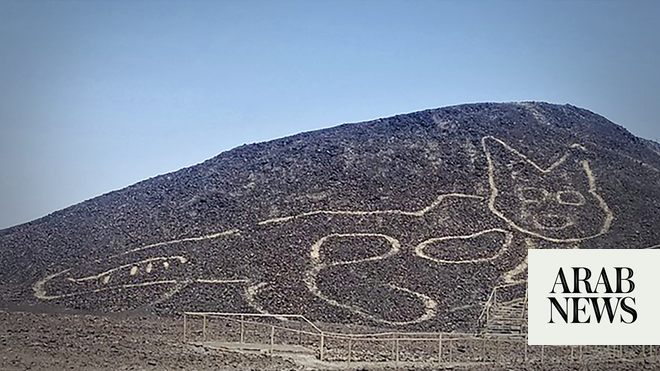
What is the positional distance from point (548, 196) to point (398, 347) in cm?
1912

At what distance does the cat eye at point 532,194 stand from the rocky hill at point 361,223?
0.09 metres

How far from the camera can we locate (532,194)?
40.3 metres

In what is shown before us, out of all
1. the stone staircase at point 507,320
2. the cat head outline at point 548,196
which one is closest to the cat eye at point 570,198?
the cat head outline at point 548,196

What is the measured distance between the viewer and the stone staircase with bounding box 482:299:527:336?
28.3 m

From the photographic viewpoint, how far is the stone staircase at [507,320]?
28344 mm

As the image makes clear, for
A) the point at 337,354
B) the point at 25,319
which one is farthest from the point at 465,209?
the point at 25,319

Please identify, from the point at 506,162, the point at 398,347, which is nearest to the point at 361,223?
the point at 506,162

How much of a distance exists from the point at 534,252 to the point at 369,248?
63.7 ft

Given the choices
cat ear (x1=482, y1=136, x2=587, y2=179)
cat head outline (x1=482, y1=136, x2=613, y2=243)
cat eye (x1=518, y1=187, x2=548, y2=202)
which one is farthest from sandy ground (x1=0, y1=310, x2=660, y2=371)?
cat ear (x1=482, y1=136, x2=587, y2=179)

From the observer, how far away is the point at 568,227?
3822cm

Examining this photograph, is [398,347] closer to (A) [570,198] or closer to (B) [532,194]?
(B) [532,194]

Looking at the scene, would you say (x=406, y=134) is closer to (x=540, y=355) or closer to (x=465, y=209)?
(x=465, y=209)

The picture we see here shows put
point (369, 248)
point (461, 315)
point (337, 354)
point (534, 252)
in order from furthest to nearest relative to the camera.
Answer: point (369, 248) < point (461, 315) < point (337, 354) < point (534, 252)

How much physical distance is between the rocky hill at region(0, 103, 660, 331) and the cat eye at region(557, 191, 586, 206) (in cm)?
9
